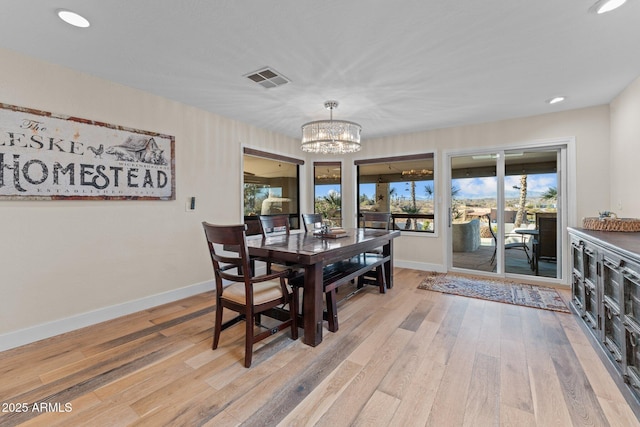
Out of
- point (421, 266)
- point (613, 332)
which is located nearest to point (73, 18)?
point (613, 332)

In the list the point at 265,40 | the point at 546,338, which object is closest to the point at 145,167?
the point at 265,40

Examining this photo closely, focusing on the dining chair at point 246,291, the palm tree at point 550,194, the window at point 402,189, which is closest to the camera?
the dining chair at point 246,291

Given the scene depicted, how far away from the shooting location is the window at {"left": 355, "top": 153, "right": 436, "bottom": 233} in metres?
4.73

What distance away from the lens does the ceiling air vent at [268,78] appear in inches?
101

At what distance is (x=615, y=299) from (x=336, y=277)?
6.63ft

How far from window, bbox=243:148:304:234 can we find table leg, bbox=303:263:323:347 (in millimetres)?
1926

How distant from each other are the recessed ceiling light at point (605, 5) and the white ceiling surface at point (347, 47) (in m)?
0.04

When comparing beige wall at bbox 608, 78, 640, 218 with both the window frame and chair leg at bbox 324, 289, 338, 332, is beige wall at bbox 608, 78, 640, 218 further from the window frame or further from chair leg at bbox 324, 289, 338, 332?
chair leg at bbox 324, 289, 338, 332

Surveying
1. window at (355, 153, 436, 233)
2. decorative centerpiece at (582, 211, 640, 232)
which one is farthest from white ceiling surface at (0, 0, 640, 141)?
window at (355, 153, 436, 233)

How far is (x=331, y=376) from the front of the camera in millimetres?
1850

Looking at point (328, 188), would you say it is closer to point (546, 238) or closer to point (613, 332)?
point (546, 238)

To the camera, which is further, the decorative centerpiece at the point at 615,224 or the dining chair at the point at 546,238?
the dining chair at the point at 546,238

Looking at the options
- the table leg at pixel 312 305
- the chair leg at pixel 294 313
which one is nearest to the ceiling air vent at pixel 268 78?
the table leg at pixel 312 305

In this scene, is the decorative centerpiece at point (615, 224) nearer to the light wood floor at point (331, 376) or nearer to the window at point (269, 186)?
the light wood floor at point (331, 376)
